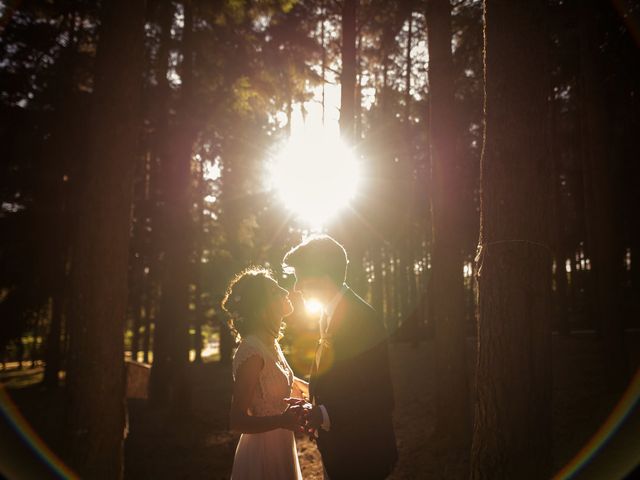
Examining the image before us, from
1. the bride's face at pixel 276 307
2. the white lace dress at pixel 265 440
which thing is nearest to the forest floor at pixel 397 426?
the white lace dress at pixel 265 440

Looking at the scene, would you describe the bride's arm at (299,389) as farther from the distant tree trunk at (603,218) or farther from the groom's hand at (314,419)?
the distant tree trunk at (603,218)

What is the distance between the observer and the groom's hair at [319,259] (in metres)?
3.12

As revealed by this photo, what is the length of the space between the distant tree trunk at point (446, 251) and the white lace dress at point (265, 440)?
15.3ft

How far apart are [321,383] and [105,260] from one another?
2892 millimetres

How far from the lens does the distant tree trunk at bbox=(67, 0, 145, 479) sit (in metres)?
4.34

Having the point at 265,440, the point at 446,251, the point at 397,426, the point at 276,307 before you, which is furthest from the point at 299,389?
the point at 397,426

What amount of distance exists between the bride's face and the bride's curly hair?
4 cm

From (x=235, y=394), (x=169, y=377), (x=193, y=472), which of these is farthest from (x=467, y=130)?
(x=235, y=394)

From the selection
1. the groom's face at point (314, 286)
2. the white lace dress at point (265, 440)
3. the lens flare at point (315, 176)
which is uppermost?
the lens flare at point (315, 176)

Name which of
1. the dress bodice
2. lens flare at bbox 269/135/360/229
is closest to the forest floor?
the dress bodice

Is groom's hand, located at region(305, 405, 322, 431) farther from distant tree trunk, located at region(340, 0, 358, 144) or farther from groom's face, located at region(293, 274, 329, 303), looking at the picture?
distant tree trunk, located at region(340, 0, 358, 144)

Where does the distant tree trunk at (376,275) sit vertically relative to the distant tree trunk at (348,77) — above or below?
below

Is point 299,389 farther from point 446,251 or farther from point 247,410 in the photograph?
point 446,251

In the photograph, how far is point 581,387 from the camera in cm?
1017
